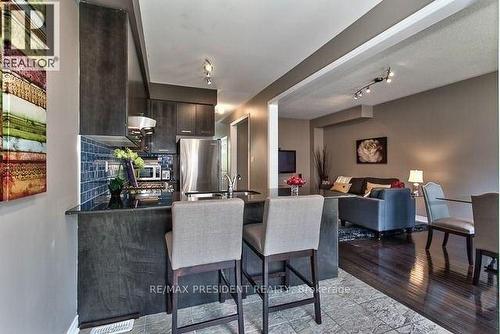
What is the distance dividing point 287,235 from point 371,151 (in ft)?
18.3

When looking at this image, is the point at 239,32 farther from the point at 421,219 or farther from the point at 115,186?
the point at 421,219

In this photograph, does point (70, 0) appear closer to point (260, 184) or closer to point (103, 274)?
point (103, 274)

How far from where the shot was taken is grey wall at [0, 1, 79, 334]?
3.43 feet

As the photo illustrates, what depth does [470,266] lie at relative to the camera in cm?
298

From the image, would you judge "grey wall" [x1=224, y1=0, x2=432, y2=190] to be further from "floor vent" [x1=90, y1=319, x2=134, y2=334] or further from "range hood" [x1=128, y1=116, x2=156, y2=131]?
"floor vent" [x1=90, y1=319, x2=134, y2=334]

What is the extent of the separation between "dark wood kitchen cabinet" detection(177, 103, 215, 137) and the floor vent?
10.8ft

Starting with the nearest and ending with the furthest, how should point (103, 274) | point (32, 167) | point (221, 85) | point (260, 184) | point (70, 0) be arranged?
point (32, 167) → point (70, 0) → point (103, 274) → point (221, 85) → point (260, 184)

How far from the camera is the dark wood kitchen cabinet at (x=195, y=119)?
463cm

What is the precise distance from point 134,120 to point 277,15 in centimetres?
165

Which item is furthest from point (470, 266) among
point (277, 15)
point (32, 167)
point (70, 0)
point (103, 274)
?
point (70, 0)

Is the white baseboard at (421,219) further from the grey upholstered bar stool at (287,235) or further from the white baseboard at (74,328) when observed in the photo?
the white baseboard at (74,328)

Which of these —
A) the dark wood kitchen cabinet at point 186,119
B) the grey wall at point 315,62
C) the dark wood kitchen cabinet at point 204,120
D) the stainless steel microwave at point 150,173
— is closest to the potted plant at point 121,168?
the stainless steel microwave at point 150,173

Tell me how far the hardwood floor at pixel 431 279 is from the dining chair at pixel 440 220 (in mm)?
293

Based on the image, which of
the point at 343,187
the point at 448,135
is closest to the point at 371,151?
the point at 343,187
